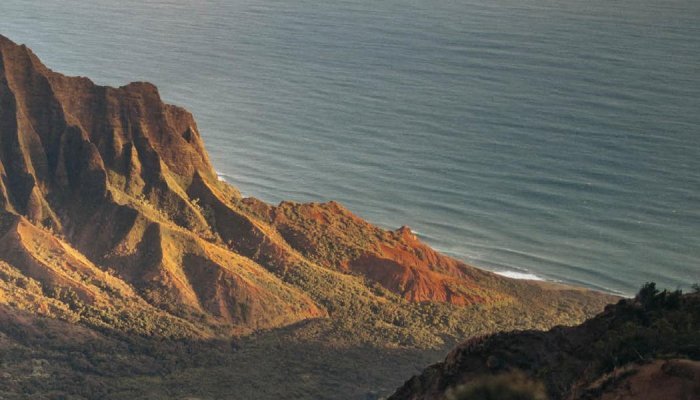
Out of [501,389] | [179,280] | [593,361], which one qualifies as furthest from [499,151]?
[501,389]

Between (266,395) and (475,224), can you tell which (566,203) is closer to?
(475,224)

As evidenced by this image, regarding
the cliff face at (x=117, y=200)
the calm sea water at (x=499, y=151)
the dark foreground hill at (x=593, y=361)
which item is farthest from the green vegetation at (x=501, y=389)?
the calm sea water at (x=499, y=151)

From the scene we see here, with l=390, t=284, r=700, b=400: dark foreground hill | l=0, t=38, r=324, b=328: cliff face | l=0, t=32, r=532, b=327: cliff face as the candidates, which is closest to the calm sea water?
l=0, t=32, r=532, b=327: cliff face

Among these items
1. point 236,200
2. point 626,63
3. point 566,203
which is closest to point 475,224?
point 566,203

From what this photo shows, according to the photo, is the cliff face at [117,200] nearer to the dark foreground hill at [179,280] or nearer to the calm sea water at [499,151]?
the dark foreground hill at [179,280]

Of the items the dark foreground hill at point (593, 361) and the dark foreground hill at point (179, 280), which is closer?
the dark foreground hill at point (593, 361)

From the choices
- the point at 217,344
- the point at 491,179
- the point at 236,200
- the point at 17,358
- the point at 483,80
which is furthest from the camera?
the point at 483,80

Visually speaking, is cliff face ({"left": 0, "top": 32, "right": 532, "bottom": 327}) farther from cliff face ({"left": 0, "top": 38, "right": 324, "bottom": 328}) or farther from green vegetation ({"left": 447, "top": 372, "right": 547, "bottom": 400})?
green vegetation ({"left": 447, "top": 372, "right": 547, "bottom": 400})
